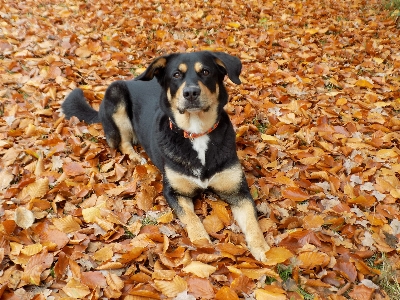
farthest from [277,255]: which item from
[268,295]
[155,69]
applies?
[155,69]

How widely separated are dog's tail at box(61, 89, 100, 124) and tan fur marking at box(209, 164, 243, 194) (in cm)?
229

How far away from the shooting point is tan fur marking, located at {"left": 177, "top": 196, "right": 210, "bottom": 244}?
135 inches

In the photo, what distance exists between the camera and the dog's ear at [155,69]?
377 centimetres

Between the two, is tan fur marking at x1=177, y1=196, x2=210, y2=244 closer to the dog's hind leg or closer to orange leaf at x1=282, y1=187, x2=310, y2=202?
orange leaf at x1=282, y1=187, x2=310, y2=202

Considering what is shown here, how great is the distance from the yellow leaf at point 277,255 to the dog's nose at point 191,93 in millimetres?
1539

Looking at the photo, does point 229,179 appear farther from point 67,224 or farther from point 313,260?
point 67,224

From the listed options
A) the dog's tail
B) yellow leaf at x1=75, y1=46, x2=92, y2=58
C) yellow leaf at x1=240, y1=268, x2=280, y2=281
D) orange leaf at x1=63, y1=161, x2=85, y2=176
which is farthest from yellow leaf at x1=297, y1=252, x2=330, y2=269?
yellow leaf at x1=75, y1=46, x2=92, y2=58

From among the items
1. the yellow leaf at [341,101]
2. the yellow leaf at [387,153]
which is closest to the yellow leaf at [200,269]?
the yellow leaf at [387,153]

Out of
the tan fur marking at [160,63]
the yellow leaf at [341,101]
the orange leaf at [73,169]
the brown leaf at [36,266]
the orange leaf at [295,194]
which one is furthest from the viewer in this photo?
the yellow leaf at [341,101]

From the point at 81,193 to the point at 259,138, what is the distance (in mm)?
2425

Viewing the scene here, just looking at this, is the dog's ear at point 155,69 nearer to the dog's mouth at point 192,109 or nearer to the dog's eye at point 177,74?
the dog's eye at point 177,74

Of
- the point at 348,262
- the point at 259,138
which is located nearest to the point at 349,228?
the point at 348,262

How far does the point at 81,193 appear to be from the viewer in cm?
399

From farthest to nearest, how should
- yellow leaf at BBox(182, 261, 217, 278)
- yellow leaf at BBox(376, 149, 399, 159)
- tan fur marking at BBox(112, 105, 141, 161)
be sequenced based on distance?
tan fur marking at BBox(112, 105, 141, 161), yellow leaf at BBox(376, 149, 399, 159), yellow leaf at BBox(182, 261, 217, 278)
